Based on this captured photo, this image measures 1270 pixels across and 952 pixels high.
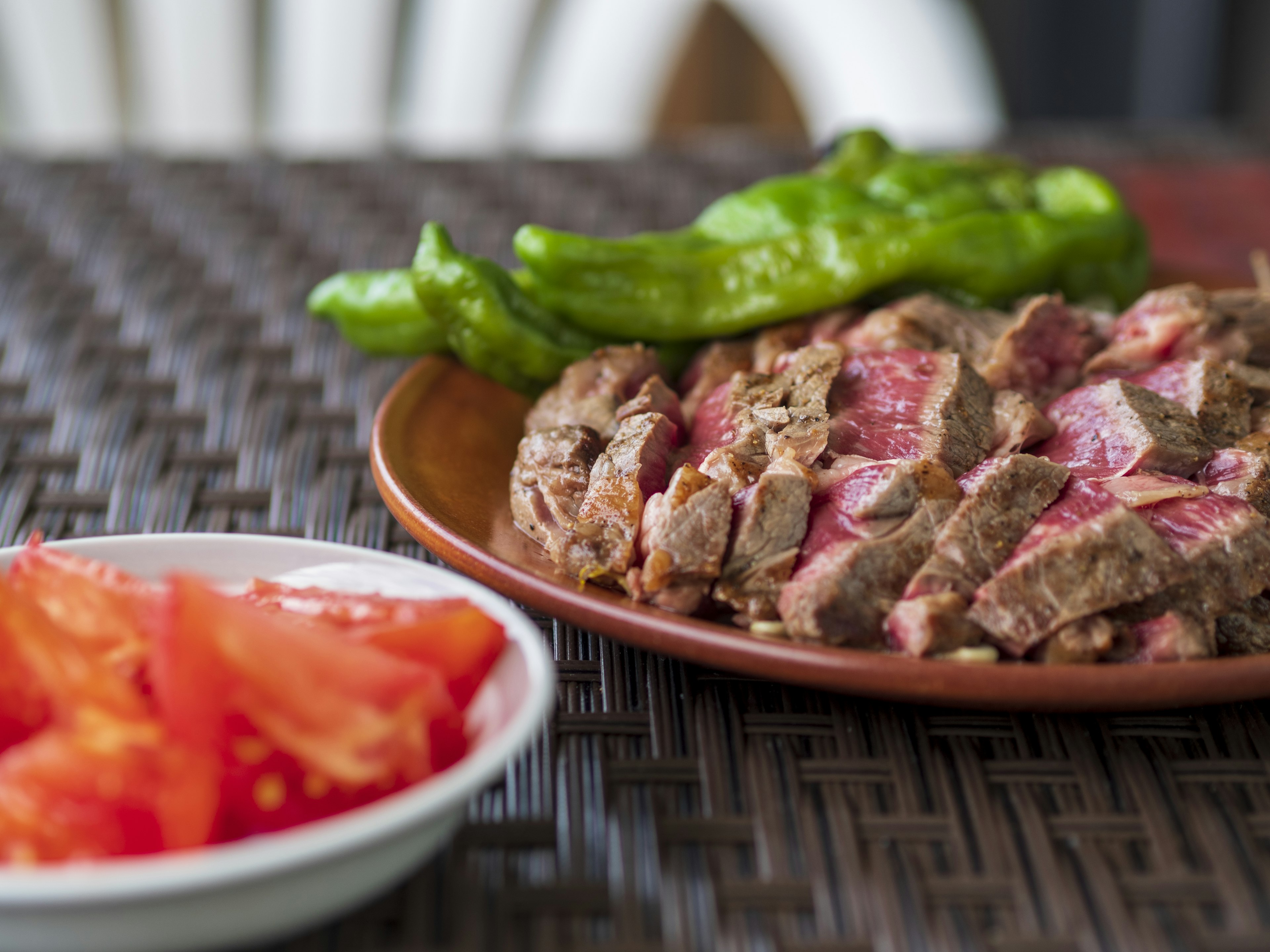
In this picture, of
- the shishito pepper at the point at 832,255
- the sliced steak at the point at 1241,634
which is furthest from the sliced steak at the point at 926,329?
the sliced steak at the point at 1241,634

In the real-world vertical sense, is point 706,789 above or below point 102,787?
below

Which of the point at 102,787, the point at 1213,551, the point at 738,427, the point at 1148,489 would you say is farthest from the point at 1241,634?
the point at 102,787

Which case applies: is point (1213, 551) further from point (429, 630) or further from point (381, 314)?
point (381, 314)

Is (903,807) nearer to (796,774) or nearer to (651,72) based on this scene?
(796,774)

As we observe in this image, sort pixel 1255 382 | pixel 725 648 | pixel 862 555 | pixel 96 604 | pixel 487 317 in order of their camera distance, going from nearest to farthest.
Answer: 1. pixel 96 604
2. pixel 725 648
3. pixel 862 555
4. pixel 1255 382
5. pixel 487 317

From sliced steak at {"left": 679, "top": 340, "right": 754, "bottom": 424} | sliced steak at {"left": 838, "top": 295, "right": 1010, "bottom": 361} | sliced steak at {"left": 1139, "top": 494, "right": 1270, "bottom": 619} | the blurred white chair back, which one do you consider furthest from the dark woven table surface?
the blurred white chair back

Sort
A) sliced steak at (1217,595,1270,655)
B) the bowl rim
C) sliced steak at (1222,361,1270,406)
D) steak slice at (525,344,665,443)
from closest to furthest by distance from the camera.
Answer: the bowl rim < sliced steak at (1217,595,1270,655) < sliced steak at (1222,361,1270,406) < steak slice at (525,344,665,443)

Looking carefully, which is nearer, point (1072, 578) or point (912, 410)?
point (1072, 578)

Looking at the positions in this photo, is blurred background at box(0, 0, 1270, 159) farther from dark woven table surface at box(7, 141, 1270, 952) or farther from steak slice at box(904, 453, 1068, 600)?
steak slice at box(904, 453, 1068, 600)
